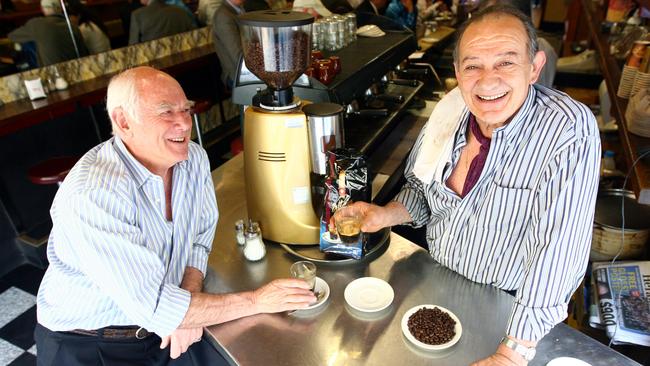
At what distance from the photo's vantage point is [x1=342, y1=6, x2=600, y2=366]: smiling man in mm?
1164

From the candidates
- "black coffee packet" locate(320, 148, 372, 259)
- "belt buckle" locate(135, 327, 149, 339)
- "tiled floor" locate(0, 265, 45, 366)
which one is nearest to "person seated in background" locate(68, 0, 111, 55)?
"tiled floor" locate(0, 265, 45, 366)

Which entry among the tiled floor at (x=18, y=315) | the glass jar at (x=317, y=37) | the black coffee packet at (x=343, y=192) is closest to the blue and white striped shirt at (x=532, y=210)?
the black coffee packet at (x=343, y=192)

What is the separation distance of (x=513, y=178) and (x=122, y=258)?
1.18m

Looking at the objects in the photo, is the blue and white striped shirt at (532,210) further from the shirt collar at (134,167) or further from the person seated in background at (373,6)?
the person seated in background at (373,6)

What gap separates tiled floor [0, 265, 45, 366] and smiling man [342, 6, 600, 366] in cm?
245

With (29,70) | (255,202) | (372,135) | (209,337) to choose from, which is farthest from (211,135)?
(209,337)

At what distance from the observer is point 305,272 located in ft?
4.79

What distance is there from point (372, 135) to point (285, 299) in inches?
46.1

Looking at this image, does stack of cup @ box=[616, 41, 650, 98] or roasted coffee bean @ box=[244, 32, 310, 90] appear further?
stack of cup @ box=[616, 41, 650, 98]

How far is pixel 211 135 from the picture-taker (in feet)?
17.8

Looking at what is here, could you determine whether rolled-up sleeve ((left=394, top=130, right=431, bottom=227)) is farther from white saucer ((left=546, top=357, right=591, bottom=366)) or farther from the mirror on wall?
the mirror on wall

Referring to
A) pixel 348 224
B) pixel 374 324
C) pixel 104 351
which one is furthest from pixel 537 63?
pixel 104 351

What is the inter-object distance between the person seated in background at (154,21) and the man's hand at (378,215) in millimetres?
4382

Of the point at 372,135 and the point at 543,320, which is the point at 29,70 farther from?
the point at 543,320
